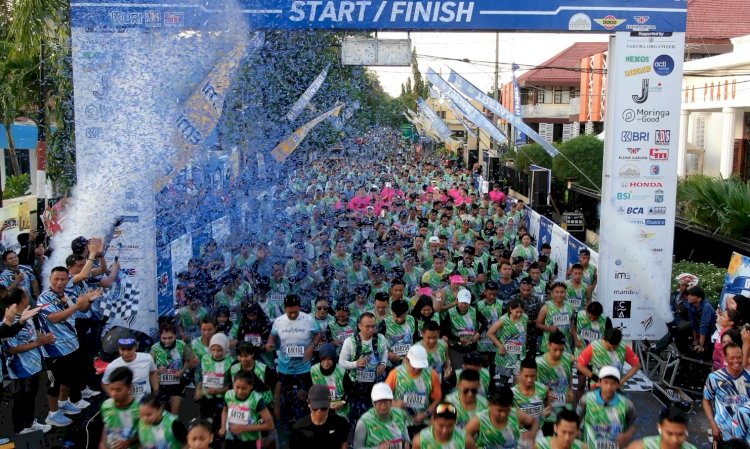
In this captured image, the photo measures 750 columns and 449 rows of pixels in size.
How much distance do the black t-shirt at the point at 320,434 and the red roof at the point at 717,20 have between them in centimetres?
2411

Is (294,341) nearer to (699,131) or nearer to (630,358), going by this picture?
(630,358)

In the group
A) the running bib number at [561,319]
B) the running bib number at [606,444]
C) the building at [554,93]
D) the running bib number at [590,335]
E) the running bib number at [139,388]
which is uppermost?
the building at [554,93]

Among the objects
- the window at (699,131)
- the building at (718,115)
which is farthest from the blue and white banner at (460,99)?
the window at (699,131)

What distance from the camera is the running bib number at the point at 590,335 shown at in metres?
7.45

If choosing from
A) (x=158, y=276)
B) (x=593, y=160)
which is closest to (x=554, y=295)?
(x=158, y=276)

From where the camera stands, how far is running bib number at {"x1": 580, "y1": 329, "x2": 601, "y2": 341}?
7453 mm

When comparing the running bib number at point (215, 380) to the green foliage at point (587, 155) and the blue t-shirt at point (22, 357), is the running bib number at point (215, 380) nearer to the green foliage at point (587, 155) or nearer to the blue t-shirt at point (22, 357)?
the blue t-shirt at point (22, 357)

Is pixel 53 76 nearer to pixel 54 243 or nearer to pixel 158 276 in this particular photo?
pixel 54 243

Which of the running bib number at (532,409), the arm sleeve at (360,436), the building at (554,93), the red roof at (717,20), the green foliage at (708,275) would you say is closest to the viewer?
the arm sleeve at (360,436)

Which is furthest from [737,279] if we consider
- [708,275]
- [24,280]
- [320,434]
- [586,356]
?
[24,280]

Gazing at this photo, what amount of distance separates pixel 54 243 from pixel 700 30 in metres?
23.3

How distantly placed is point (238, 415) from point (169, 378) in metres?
1.67

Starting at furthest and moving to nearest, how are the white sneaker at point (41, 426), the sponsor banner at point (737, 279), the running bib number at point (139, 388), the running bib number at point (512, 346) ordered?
the sponsor banner at point (737, 279), the running bib number at point (512, 346), the white sneaker at point (41, 426), the running bib number at point (139, 388)

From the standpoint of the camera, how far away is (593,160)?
20.2m
